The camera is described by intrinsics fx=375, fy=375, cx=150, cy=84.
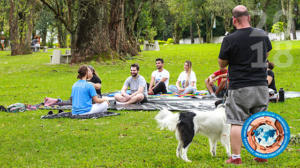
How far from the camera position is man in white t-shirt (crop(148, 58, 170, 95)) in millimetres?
12250

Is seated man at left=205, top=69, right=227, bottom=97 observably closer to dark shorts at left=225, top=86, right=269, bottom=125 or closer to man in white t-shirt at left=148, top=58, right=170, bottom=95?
man in white t-shirt at left=148, top=58, right=170, bottom=95

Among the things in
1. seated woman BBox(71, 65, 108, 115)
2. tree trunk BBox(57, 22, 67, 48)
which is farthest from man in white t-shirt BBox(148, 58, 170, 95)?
tree trunk BBox(57, 22, 67, 48)

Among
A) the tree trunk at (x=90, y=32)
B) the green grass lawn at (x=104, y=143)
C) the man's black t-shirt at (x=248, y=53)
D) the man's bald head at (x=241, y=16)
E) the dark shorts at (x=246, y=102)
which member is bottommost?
the green grass lawn at (x=104, y=143)

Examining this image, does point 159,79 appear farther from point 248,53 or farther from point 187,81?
point 248,53

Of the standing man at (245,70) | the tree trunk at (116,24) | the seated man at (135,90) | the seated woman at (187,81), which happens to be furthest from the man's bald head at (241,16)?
the tree trunk at (116,24)

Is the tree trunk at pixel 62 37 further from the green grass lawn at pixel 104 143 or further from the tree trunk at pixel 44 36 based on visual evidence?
the green grass lawn at pixel 104 143

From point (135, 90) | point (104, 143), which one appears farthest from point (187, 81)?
point (104, 143)

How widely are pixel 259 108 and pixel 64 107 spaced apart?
6.59m

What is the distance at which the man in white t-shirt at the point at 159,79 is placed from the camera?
40.2ft

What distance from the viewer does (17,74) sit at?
802 inches

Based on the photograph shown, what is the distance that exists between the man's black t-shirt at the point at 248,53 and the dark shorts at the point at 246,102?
7 cm

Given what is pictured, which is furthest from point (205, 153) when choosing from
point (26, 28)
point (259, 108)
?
point (26, 28)

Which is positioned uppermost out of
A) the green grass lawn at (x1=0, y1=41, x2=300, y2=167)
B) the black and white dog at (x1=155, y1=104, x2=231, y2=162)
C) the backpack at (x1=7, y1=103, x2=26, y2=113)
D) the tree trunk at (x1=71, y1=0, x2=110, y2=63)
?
the tree trunk at (x1=71, y1=0, x2=110, y2=63)
